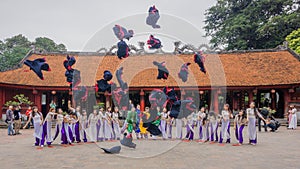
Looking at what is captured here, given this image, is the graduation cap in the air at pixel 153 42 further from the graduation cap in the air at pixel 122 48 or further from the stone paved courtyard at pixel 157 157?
the stone paved courtyard at pixel 157 157

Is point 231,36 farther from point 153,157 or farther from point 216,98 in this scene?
point 153,157

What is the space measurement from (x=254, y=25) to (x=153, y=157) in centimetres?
2977

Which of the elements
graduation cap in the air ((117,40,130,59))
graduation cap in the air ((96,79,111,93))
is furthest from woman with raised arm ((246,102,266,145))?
graduation cap in the air ((96,79,111,93))

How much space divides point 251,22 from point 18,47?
3694 centimetres

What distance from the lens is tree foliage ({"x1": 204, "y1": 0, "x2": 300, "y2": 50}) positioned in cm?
3145

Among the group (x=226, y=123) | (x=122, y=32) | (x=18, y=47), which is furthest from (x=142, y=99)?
(x=18, y=47)

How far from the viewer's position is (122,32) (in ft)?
28.6

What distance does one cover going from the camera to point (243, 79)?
21.9 meters

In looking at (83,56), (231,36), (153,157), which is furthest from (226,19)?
(153,157)

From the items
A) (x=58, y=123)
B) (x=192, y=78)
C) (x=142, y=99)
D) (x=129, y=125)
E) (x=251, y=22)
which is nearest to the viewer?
(x=129, y=125)

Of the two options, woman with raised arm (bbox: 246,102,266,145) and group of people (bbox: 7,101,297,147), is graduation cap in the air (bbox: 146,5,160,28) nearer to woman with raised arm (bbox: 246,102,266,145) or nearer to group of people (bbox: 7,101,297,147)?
group of people (bbox: 7,101,297,147)

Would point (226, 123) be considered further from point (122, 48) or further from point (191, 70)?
point (191, 70)

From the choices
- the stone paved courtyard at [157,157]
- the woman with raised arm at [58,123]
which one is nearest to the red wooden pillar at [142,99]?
the woman with raised arm at [58,123]

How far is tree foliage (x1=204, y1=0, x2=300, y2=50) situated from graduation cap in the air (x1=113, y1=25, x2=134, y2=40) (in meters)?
26.1
